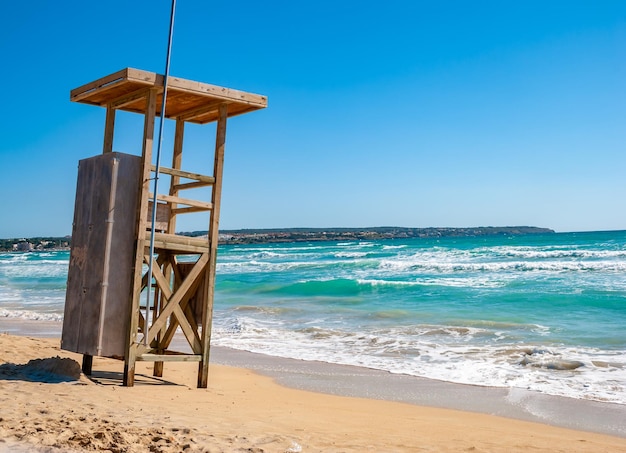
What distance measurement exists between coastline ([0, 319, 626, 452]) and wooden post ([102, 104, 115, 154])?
276cm

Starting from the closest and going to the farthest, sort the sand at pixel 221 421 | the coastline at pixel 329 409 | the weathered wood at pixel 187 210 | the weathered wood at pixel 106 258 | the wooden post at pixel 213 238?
the sand at pixel 221 421 → the coastline at pixel 329 409 → the weathered wood at pixel 106 258 → the wooden post at pixel 213 238 → the weathered wood at pixel 187 210

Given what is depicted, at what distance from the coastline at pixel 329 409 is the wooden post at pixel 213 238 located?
0.35 metres

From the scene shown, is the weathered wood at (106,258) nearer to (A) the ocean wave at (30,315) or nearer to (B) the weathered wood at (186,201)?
(B) the weathered wood at (186,201)

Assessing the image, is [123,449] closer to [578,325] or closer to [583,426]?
[583,426]

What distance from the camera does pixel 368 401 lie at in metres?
7.75

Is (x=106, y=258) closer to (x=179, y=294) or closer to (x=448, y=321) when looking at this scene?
(x=179, y=294)

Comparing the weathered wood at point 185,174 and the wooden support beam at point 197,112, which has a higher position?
the wooden support beam at point 197,112

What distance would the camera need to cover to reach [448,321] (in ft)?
51.5

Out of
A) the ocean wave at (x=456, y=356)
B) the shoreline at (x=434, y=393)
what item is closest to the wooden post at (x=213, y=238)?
the shoreline at (x=434, y=393)

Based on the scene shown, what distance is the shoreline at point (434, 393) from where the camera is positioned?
7074 millimetres

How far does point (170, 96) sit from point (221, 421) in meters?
3.89

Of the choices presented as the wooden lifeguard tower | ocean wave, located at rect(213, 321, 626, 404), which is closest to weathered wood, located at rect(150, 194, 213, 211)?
the wooden lifeguard tower

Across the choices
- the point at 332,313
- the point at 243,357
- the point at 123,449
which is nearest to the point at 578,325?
the point at 332,313

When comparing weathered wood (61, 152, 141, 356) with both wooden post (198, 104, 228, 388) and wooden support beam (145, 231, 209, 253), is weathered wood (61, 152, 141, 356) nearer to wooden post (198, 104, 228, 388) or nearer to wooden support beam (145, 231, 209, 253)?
wooden support beam (145, 231, 209, 253)
